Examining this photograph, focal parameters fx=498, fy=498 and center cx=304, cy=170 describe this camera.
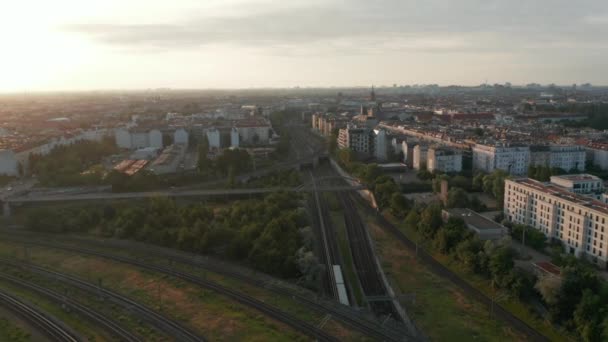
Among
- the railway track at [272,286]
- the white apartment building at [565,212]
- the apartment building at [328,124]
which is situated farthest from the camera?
the apartment building at [328,124]

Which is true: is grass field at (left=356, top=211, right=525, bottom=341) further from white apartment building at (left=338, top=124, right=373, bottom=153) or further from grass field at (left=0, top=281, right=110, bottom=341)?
white apartment building at (left=338, top=124, right=373, bottom=153)

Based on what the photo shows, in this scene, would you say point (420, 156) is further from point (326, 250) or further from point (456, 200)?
point (326, 250)

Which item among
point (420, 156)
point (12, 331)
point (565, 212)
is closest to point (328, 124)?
point (420, 156)

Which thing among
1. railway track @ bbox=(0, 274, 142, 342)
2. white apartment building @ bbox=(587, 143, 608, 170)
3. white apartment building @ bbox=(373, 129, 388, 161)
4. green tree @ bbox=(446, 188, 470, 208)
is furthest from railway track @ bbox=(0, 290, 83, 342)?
white apartment building @ bbox=(587, 143, 608, 170)

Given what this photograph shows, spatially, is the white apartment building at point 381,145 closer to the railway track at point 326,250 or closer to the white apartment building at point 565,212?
the railway track at point 326,250

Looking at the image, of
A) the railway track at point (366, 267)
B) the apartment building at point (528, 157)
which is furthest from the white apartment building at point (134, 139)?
the apartment building at point (528, 157)

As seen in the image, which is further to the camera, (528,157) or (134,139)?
Answer: (134,139)
